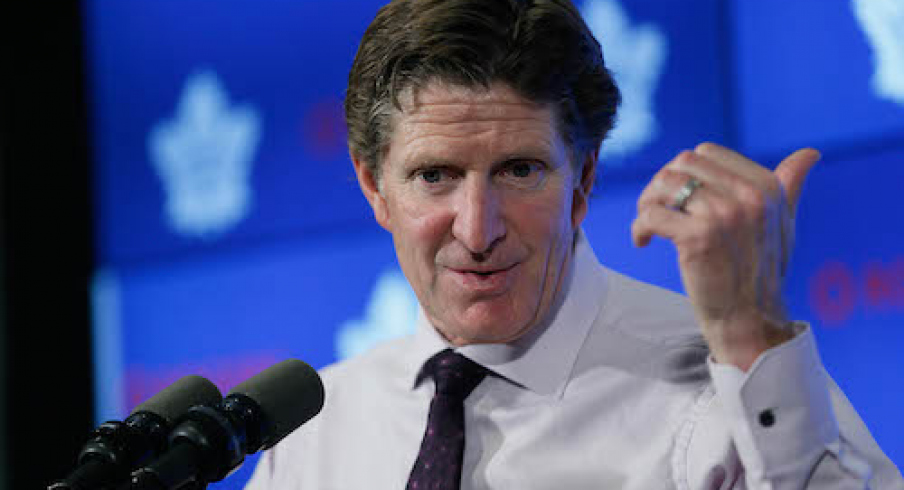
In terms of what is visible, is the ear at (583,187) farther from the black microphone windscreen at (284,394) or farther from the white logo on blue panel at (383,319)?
the white logo on blue panel at (383,319)

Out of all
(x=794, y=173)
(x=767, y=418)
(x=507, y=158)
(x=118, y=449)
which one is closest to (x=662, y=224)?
A: (x=794, y=173)

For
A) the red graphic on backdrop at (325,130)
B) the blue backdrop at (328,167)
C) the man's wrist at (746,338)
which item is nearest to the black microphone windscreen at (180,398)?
the man's wrist at (746,338)

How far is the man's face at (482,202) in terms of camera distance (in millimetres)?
1541

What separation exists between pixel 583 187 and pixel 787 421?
1.82 ft

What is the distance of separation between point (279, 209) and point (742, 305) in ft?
6.08

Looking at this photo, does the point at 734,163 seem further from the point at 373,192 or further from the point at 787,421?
the point at 373,192

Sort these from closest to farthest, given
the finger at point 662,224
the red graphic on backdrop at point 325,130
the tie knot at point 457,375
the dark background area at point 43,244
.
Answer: the finger at point 662,224 → the tie knot at point 457,375 → the red graphic on backdrop at point 325,130 → the dark background area at point 43,244

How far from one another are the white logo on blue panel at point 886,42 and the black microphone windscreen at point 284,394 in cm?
112

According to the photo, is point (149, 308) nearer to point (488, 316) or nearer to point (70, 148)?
point (70, 148)

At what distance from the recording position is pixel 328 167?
9.30 ft

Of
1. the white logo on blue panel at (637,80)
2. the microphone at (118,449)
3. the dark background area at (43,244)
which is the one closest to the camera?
the microphone at (118,449)

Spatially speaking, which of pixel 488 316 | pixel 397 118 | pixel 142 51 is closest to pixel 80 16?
pixel 142 51

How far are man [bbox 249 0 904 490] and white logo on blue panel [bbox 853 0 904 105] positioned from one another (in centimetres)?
51

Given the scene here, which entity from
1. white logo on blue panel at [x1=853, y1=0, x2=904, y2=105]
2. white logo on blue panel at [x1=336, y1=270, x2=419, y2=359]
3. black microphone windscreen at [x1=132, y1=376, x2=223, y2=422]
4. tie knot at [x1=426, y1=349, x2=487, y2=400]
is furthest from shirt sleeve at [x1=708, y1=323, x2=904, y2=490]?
white logo on blue panel at [x1=336, y1=270, x2=419, y2=359]
